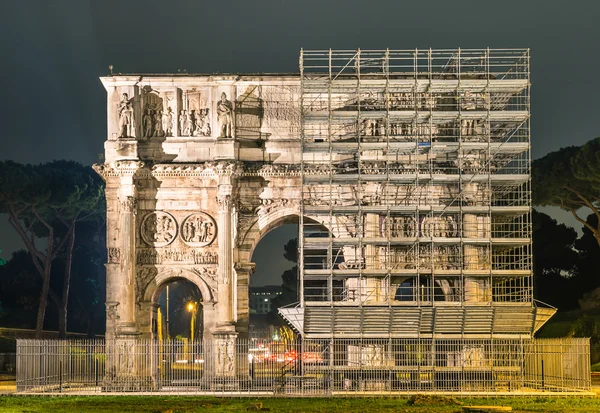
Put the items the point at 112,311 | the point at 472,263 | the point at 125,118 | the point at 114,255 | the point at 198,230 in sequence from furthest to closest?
1. the point at 198,230
2. the point at 125,118
3. the point at 114,255
4. the point at 112,311
5. the point at 472,263

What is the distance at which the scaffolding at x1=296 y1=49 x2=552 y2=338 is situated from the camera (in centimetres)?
3656

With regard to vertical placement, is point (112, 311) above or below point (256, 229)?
below

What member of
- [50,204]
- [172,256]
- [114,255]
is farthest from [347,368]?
[50,204]

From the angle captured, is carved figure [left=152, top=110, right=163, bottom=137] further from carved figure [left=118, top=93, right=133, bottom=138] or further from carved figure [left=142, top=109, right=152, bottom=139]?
carved figure [left=118, top=93, right=133, bottom=138]

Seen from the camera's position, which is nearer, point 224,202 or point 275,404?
point 275,404

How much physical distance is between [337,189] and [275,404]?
10.4m

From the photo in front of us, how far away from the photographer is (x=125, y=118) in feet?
130

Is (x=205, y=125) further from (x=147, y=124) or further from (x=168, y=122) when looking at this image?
(x=147, y=124)

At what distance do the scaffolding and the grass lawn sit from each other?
4147mm

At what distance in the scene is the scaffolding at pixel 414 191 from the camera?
120 feet

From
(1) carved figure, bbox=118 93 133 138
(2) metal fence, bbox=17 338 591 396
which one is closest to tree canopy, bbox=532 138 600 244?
(2) metal fence, bbox=17 338 591 396

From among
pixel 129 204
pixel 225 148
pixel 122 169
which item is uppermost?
pixel 225 148

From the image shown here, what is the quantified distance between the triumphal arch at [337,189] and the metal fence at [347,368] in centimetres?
55

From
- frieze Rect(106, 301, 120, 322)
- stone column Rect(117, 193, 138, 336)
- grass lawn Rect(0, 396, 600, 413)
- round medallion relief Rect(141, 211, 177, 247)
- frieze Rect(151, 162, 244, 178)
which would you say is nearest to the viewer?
grass lawn Rect(0, 396, 600, 413)
